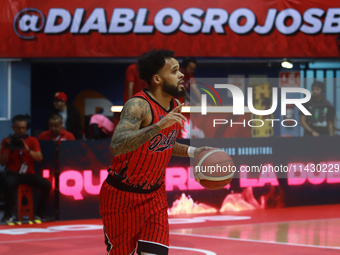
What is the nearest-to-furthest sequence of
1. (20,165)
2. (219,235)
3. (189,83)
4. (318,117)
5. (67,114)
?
Answer: (219,235), (20,165), (189,83), (67,114), (318,117)

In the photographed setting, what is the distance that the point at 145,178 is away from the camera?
5.33 metres

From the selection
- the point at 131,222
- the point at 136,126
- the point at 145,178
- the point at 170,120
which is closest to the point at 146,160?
the point at 145,178

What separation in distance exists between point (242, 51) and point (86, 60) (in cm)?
361

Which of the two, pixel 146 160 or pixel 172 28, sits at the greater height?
pixel 172 28

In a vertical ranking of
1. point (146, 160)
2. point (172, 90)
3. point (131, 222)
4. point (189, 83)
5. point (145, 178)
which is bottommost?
point (131, 222)

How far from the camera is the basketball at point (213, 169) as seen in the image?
584 centimetres

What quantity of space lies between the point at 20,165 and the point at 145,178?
20.3 feet

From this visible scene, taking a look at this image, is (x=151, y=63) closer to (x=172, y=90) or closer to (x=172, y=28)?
(x=172, y=90)

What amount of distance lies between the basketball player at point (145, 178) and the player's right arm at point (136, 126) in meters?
0.01

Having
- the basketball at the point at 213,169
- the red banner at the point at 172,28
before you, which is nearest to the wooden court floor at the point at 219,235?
the basketball at the point at 213,169

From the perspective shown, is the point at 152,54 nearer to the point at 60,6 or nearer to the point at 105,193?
the point at 105,193

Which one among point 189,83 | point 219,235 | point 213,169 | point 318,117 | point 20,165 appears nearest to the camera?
point 213,169

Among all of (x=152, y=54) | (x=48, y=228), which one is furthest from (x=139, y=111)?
(x=48, y=228)

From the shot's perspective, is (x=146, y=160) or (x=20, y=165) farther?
(x=20, y=165)
